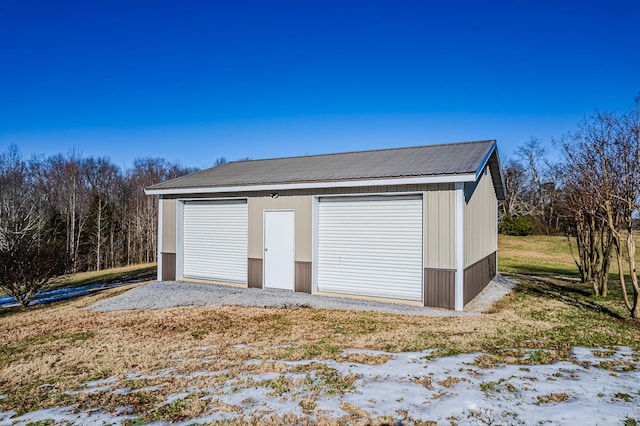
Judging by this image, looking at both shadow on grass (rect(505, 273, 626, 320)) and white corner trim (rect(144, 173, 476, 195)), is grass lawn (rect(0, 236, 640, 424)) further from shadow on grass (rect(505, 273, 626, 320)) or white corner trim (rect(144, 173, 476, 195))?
white corner trim (rect(144, 173, 476, 195))

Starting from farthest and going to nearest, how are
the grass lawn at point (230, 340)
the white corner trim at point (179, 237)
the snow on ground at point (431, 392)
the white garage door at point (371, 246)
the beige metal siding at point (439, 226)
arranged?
the white corner trim at point (179, 237) < the white garage door at point (371, 246) < the beige metal siding at point (439, 226) < the grass lawn at point (230, 340) < the snow on ground at point (431, 392)

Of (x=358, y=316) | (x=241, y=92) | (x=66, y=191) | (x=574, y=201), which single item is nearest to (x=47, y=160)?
(x=66, y=191)

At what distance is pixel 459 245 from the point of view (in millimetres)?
8273

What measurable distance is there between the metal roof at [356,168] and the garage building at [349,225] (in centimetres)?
4

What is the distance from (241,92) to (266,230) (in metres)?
10.2

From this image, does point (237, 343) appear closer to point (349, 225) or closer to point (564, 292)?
point (349, 225)

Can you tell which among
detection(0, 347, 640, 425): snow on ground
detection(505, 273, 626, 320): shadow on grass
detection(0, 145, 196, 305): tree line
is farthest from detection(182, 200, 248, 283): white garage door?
detection(0, 145, 196, 305): tree line

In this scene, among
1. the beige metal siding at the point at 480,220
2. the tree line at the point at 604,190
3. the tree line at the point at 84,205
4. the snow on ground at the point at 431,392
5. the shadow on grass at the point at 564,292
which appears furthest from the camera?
the tree line at the point at 84,205

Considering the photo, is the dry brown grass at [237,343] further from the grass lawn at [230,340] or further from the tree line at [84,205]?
the tree line at [84,205]

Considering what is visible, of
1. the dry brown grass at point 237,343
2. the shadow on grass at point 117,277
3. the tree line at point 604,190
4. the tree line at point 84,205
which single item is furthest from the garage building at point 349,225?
the tree line at point 84,205

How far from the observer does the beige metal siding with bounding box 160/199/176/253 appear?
40.1 ft

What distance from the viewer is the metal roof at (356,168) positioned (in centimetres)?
880

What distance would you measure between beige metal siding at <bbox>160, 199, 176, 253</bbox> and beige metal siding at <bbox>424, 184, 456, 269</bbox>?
7721 millimetres

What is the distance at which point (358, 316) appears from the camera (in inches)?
301
